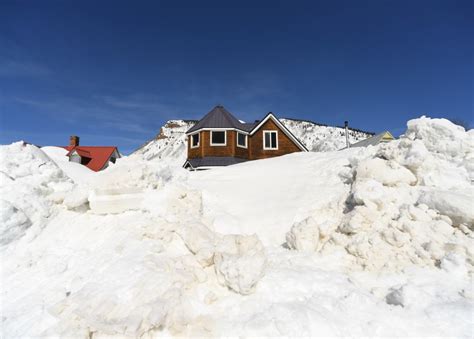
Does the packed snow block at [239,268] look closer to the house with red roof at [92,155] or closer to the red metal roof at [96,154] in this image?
the house with red roof at [92,155]

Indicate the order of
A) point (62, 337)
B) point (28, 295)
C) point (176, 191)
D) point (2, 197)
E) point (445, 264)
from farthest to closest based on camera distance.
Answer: point (176, 191) < point (2, 197) < point (445, 264) < point (28, 295) < point (62, 337)

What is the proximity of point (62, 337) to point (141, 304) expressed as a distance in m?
1.01

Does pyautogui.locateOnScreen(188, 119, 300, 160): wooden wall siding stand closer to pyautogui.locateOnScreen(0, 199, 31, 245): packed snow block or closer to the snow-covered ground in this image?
the snow-covered ground

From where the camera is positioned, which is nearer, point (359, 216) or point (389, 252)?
point (389, 252)

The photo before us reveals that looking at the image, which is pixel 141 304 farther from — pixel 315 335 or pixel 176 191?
pixel 176 191

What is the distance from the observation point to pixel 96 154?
35.0 m

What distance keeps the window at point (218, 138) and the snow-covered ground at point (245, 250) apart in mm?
14927

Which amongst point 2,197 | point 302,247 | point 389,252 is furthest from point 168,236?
point 389,252

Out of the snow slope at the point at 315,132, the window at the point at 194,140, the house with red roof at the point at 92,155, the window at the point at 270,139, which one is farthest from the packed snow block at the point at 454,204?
the snow slope at the point at 315,132

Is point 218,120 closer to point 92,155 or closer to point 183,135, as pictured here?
point 92,155

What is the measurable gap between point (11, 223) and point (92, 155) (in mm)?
31190

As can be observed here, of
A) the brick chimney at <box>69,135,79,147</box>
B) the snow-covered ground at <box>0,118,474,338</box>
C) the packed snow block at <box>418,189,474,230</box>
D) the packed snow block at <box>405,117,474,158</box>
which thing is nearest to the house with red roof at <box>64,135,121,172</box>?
the brick chimney at <box>69,135,79,147</box>

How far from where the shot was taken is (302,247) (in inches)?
255

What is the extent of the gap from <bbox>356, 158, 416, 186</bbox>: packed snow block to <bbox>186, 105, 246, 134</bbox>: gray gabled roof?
1698 cm
